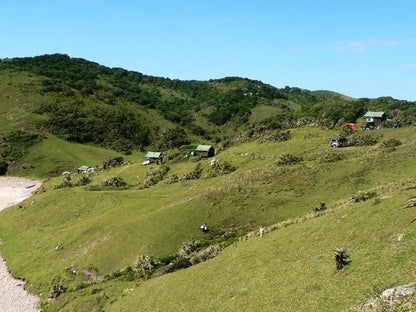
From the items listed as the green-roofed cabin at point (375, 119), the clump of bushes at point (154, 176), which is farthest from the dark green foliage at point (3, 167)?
the green-roofed cabin at point (375, 119)

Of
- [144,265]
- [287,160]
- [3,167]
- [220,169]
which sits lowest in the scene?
[3,167]

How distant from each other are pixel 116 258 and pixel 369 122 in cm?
12186

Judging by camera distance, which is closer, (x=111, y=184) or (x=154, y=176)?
(x=111, y=184)

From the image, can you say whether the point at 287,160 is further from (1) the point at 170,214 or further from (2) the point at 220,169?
(1) the point at 170,214

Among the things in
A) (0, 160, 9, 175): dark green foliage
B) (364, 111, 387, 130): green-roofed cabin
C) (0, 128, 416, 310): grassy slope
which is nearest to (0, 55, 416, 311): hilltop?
(0, 128, 416, 310): grassy slope

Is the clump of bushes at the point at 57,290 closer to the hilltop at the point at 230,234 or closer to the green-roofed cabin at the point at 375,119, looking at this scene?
the hilltop at the point at 230,234

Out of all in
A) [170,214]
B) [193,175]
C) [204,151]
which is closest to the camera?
[170,214]

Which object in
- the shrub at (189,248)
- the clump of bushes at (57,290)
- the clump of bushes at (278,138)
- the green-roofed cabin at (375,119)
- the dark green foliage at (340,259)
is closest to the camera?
the dark green foliage at (340,259)

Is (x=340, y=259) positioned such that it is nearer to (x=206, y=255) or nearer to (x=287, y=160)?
(x=206, y=255)

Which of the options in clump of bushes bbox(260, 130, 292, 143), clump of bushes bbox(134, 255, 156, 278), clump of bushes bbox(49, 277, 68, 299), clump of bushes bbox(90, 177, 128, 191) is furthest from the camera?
clump of bushes bbox(260, 130, 292, 143)

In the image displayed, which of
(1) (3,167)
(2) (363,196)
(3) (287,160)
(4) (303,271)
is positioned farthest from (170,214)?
(1) (3,167)

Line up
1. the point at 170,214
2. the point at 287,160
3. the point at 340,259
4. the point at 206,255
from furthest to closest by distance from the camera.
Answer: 1. the point at 287,160
2. the point at 170,214
3. the point at 206,255
4. the point at 340,259

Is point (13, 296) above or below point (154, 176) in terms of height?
below

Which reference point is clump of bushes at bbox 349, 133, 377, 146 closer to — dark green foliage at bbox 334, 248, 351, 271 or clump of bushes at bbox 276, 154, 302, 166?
clump of bushes at bbox 276, 154, 302, 166
